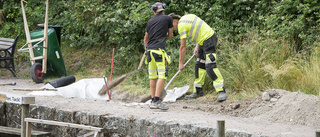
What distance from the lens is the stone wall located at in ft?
14.0

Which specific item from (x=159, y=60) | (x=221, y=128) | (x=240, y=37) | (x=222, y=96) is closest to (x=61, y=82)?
(x=159, y=60)

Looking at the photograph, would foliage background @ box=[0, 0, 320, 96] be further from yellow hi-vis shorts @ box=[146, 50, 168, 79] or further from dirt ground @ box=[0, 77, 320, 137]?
→ yellow hi-vis shorts @ box=[146, 50, 168, 79]

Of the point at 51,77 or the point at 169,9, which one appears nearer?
the point at 169,9

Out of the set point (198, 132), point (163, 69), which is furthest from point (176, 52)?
point (198, 132)

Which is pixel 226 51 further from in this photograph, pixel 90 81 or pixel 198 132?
pixel 198 132

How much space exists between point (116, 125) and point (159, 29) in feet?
5.70

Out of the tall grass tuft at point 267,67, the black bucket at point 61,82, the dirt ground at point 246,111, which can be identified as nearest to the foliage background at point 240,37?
the tall grass tuft at point 267,67

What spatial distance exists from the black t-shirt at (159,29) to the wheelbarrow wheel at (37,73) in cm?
436

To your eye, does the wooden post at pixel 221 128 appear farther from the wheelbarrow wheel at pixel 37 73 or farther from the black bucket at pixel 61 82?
the wheelbarrow wheel at pixel 37 73

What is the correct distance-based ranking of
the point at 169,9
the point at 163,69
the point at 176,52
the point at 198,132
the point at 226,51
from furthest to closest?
the point at 169,9 → the point at 176,52 → the point at 226,51 → the point at 163,69 → the point at 198,132

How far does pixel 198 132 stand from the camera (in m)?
4.20

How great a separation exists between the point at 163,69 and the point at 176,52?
266 cm

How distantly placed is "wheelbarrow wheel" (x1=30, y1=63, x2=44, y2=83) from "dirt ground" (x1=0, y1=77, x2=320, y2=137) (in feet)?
8.48

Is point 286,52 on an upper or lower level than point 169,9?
lower
